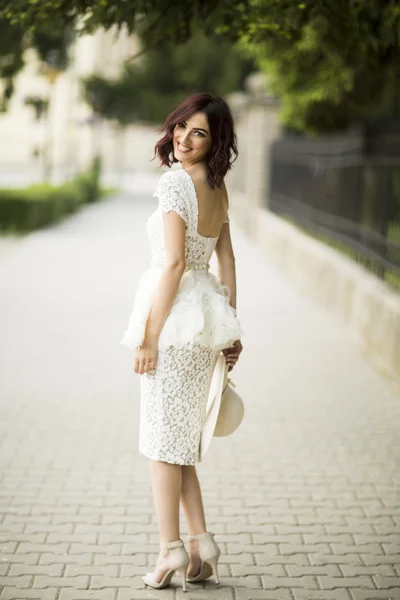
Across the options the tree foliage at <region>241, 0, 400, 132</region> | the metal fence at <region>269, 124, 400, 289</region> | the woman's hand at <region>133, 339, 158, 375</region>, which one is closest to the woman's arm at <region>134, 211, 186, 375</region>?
the woman's hand at <region>133, 339, 158, 375</region>

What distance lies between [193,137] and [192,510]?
1.49 metres

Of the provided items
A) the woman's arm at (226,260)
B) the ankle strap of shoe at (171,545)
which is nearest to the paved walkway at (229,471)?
the ankle strap of shoe at (171,545)

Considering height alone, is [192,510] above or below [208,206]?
below

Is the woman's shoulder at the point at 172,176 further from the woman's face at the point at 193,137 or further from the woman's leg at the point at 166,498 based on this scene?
the woman's leg at the point at 166,498

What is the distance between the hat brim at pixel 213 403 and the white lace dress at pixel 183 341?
23 millimetres

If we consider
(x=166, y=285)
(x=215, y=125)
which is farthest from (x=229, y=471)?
(x=215, y=125)

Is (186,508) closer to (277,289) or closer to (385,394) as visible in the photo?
(385,394)

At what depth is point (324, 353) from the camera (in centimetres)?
888

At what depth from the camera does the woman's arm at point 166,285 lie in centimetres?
357

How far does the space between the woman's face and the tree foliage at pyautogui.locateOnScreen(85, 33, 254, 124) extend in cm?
3384

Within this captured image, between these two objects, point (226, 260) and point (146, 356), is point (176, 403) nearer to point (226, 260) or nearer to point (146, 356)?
point (146, 356)

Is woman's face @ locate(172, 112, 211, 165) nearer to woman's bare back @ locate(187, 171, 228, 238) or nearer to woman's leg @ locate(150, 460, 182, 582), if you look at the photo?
woman's bare back @ locate(187, 171, 228, 238)

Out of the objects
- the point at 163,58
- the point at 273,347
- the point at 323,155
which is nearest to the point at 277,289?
the point at 323,155

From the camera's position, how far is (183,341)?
143 inches
